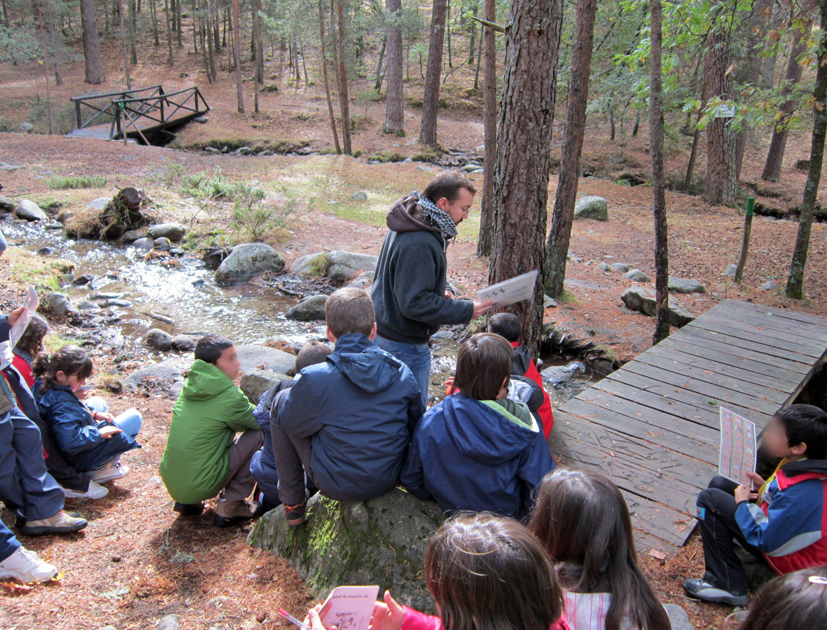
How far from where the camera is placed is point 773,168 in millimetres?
15133

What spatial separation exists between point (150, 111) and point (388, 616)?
22313 millimetres

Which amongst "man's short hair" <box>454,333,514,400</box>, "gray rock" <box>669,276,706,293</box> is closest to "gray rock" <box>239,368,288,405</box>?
"man's short hair" <box>454,333,514,400</box>

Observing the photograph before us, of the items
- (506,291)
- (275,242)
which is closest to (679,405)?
(506,291)

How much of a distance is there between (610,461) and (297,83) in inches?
1046

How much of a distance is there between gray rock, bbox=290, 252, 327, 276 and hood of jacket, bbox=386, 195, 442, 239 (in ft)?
20.8

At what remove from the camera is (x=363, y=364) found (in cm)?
226

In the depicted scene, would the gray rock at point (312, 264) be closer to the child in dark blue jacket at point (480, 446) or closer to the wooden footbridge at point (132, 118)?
the child in dark blue jacket at point (480, 446)

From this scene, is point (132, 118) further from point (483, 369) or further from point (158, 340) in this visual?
point (483, 369)

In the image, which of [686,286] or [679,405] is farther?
[686,286]

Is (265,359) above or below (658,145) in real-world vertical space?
below

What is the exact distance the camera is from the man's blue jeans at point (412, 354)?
3021 millimetres

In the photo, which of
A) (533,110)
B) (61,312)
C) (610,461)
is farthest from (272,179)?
(610,461)

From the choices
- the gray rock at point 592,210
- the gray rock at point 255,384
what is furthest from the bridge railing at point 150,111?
the gray rock at point 255,384

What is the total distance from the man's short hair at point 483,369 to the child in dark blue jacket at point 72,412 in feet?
7.78
